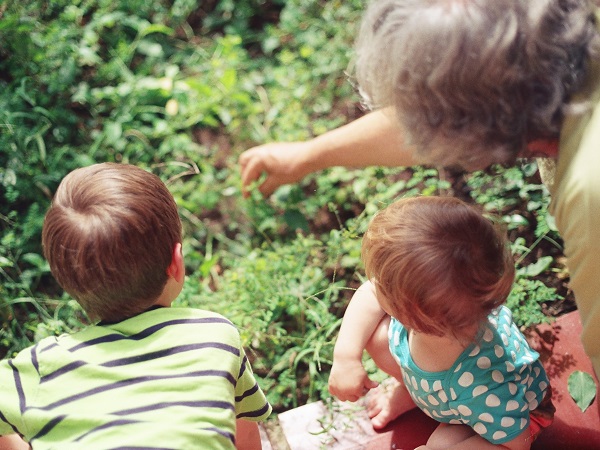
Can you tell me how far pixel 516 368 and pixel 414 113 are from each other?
0.63 metres

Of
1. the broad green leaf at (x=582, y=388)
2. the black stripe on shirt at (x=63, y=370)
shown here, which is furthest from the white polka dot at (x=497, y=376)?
the black stripe on shirt at (x=63, y=370)

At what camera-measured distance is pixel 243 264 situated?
2.02 meters

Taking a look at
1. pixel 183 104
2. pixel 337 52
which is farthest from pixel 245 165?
pixel 337 52

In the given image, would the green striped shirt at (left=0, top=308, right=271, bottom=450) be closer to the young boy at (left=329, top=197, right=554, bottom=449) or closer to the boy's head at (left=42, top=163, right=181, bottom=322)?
the boy's head at (left=42, top=163, right=181, bottom=322)

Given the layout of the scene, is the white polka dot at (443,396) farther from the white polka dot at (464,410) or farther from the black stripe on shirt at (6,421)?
the black stripe on shirt at (6,421)

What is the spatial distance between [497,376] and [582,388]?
40 centimetres

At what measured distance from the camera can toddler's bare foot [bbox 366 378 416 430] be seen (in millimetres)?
1658

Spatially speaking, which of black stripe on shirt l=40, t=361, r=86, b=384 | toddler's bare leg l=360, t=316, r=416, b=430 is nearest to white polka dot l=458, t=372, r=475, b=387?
toddler's bare leg l=360, t=316, r=416, b=430

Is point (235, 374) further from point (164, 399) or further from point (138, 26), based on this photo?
point (138, 26)

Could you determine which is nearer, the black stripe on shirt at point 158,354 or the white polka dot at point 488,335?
the black stripe on shirt at point 158,354

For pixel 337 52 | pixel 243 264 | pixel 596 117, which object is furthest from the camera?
pixel 337 52

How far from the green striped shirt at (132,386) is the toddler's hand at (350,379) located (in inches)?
15.4

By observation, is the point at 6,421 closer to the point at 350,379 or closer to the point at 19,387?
the point at 19,387

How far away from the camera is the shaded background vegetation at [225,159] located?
1932mm
